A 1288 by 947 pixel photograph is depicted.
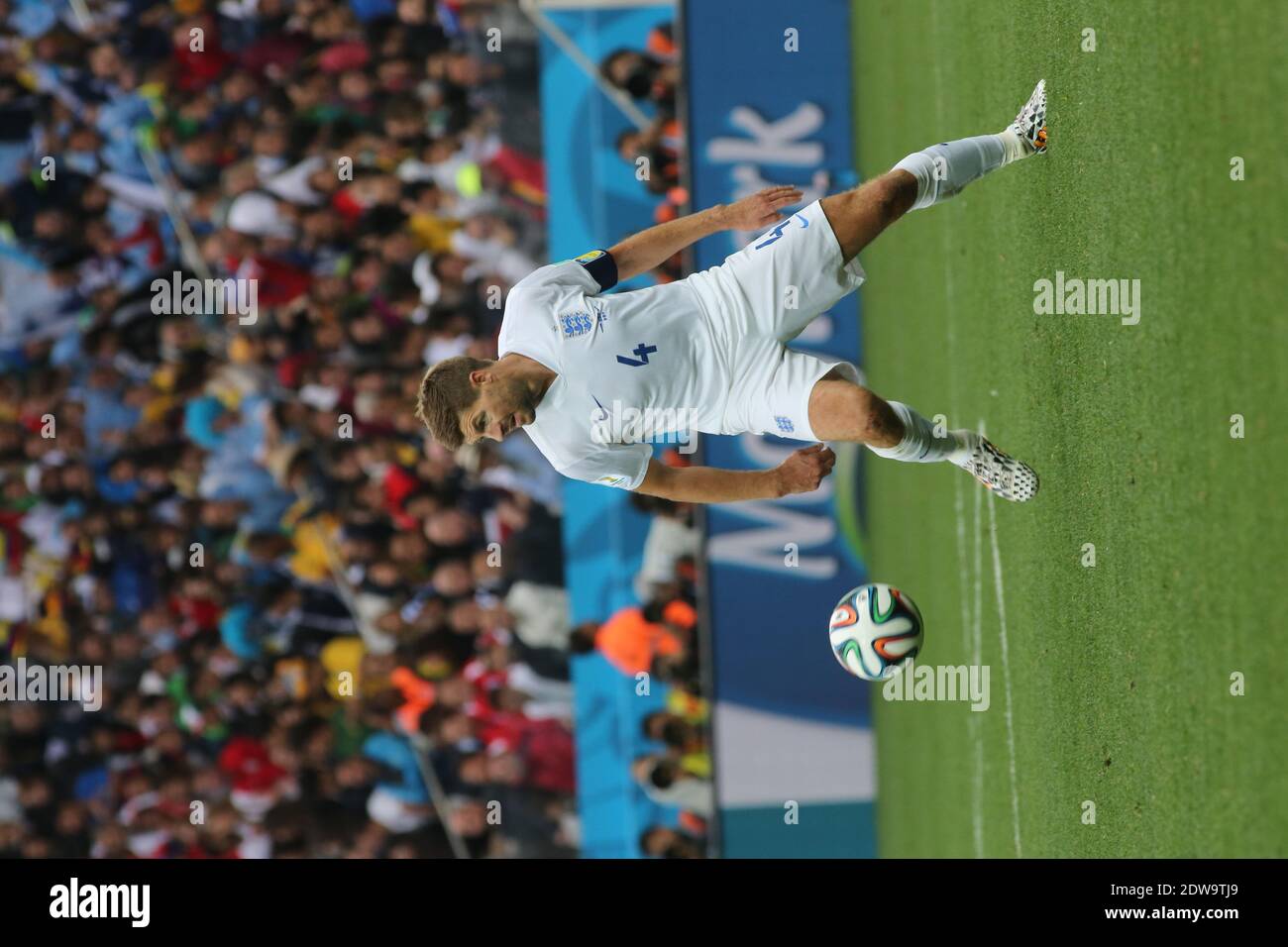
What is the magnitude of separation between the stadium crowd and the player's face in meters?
5.50

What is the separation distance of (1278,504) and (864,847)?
6.74 meters

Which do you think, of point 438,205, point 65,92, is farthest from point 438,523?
point 65,92

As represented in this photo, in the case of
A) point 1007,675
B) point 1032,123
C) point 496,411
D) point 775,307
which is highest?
point 1032,123

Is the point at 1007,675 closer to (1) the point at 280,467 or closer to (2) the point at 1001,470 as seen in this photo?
(2) the point at 1001,470

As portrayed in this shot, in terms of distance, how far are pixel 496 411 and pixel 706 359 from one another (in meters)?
0.98

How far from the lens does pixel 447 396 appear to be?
5688mm

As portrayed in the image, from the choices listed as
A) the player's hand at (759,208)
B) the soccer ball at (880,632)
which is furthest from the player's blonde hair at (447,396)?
the soccer ball at (880,632)

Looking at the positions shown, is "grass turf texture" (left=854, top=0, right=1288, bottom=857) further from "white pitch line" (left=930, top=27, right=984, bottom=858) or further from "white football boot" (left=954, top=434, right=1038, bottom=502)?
"white football boot" (left=954, top=434, right=1038, bottom=502)

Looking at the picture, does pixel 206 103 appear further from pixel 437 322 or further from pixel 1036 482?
pixel 1036 482

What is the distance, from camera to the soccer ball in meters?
6.66

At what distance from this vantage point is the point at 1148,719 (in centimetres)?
593

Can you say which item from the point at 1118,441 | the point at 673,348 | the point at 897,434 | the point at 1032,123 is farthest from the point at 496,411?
the point at 1032,123

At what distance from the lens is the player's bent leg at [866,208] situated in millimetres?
5996

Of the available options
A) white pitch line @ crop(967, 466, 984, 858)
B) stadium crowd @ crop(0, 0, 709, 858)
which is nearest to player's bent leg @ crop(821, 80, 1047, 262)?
white pitch line @ crop(967, 466, 984, 858)
